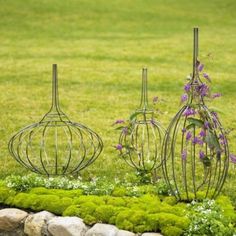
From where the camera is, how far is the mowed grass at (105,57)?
12484mm

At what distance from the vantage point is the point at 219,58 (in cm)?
1975

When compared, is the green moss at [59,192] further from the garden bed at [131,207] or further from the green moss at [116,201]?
the green moss at [116,201]

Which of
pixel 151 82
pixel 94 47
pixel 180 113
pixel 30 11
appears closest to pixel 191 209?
pixel 180 113

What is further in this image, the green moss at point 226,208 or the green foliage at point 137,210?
the green moss at point 226,208

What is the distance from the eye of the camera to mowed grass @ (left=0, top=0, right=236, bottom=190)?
1248 centimetres

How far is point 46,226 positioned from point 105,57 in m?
13.9

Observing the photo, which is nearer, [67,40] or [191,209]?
[191,209]

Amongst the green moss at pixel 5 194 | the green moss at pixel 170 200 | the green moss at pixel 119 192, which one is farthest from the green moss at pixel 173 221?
the green moss at pixel 5 194

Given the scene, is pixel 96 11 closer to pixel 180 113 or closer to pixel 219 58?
pixel 219 58

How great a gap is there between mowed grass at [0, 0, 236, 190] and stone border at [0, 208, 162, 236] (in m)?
1.60

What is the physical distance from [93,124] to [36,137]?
4.30 feet

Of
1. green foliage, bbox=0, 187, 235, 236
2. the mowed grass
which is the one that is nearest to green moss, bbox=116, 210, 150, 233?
green foliage, bbox=0, 187, 235, 236

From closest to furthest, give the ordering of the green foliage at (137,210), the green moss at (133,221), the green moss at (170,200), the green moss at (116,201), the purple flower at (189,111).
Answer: the green foliage at (137,210) → the green moss at (133,221) → the purple flower at (189,111) → the green moss at (116,201) → the green moss at (170,200)

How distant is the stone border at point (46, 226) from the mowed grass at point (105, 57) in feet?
5.24
